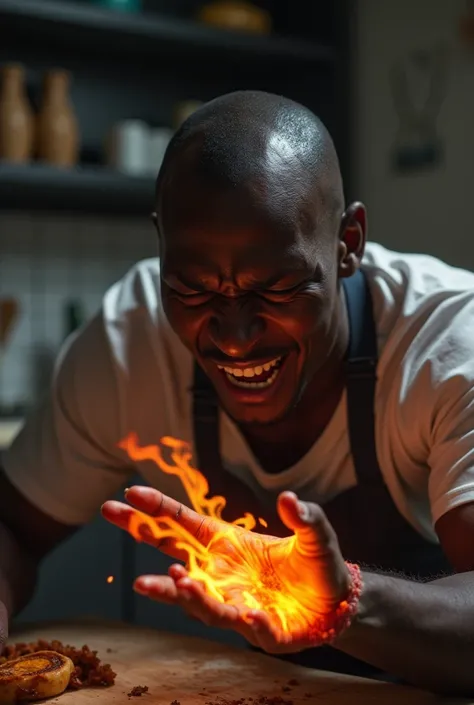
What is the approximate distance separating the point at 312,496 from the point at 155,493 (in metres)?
0.44

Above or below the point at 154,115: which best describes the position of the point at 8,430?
below

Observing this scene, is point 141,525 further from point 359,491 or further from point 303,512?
point 359,491

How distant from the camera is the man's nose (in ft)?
4.24

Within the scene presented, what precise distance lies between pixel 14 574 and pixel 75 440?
0.72 feet

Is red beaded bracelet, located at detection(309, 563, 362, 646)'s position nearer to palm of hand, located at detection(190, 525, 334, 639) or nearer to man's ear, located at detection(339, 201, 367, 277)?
palm of hand, located at detection(190, 525, 334, 639)

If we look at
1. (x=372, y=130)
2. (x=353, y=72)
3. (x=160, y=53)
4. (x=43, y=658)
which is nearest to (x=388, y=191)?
(x=372, y=130)

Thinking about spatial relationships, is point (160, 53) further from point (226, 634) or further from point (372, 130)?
point (226, 634)

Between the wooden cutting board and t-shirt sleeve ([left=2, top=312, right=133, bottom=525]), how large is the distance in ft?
0.76

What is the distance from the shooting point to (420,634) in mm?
1116

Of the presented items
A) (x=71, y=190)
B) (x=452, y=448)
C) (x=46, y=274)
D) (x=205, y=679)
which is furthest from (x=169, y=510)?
(x=46, y=274)

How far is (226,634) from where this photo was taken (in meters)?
2.36

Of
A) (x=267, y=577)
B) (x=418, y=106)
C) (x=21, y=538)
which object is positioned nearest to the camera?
(x=267, y=577)

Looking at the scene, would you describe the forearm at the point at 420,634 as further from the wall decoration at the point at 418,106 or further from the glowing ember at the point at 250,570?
the wall decoration at the point at 418,106

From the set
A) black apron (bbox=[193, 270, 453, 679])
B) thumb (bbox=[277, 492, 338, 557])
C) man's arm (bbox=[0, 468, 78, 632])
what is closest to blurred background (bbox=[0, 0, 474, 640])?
man's arm (bbox=[0, 468, 78, 632])
